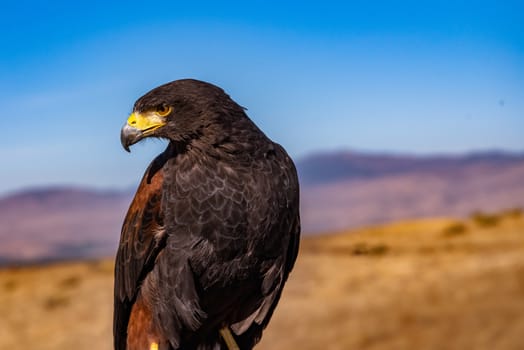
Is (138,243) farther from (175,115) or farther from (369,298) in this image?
(369,298)

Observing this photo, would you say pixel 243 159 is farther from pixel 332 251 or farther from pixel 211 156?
pixel 332 251

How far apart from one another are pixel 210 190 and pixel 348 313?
19715 mm

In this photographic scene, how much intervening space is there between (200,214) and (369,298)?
69.1ft

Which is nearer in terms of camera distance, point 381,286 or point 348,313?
point 348,313

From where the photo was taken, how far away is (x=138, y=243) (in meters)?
6.57

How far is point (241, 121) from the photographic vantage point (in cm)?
652

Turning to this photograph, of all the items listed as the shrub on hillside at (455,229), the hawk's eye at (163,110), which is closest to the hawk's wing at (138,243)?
the hawk's eye at (163,110)

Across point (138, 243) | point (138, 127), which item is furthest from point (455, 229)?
point (138, 127)

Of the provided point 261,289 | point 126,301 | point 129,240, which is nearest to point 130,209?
point 129,240

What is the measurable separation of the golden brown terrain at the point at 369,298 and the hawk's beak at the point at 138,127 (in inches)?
664

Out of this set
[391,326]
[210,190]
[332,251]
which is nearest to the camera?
[210,190]

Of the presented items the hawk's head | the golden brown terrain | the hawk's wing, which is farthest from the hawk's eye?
the golden brown terrain

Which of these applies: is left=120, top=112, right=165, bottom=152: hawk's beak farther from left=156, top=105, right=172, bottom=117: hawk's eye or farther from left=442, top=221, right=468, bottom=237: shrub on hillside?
left=442, top=221, right=468, bottom=237: shrub on hillside

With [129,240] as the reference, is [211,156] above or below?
above
